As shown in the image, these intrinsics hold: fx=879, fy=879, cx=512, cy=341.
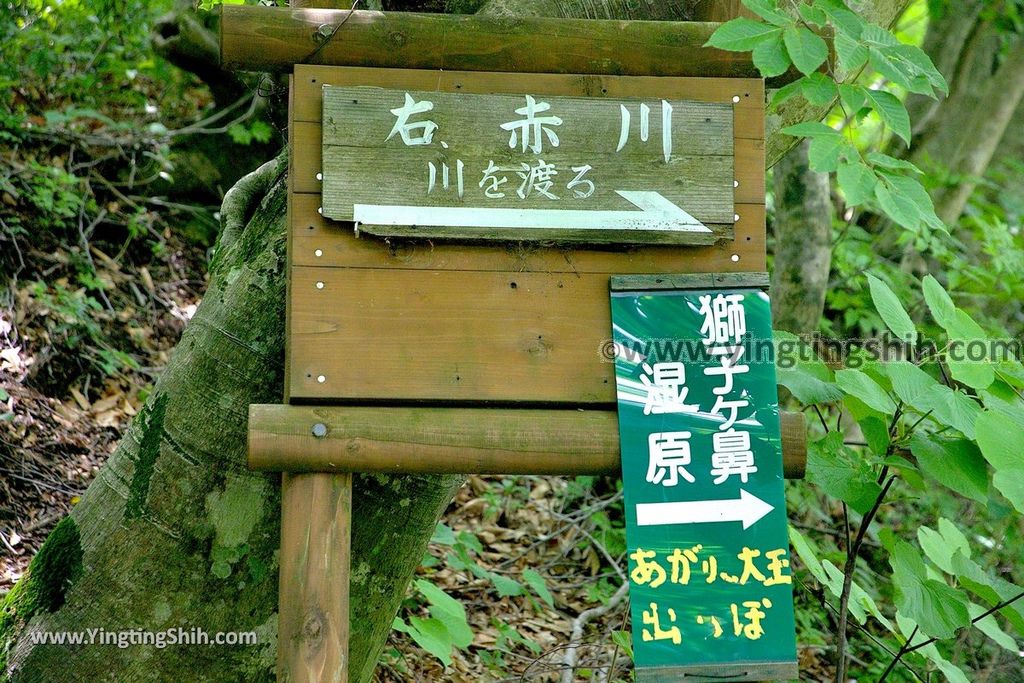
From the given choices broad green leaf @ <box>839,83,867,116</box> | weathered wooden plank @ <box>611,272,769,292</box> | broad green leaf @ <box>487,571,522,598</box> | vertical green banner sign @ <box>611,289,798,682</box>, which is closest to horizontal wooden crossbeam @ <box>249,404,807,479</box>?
vertical green banner sign @ <box>611,289,798,682</box>

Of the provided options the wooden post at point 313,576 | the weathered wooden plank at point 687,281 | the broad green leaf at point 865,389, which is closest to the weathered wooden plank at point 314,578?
the wooden post at point 313,576

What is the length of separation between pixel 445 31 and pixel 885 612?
12.3 ft

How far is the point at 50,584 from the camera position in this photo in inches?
94.1

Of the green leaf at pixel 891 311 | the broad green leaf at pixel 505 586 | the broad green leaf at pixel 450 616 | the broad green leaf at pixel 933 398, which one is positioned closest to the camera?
the broad green leaf at pixel 933 398

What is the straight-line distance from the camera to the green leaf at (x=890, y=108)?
2.09 meters

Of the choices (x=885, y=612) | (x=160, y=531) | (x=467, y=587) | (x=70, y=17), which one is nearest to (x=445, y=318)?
(x=160, y=531)

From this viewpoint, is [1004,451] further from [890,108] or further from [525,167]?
[525,167]

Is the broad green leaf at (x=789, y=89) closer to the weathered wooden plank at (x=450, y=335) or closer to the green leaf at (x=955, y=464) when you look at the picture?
the weathered wooden plank at (x=450, y=335)

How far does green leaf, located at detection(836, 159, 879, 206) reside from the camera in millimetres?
2035

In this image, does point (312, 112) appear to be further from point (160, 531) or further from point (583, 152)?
point (160, 531)

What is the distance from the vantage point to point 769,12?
195 centimetres

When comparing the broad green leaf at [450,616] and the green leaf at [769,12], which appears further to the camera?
the broad green leaf at [450,616]

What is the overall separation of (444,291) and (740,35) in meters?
0.88

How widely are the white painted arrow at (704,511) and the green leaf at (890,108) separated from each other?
3.10ft
